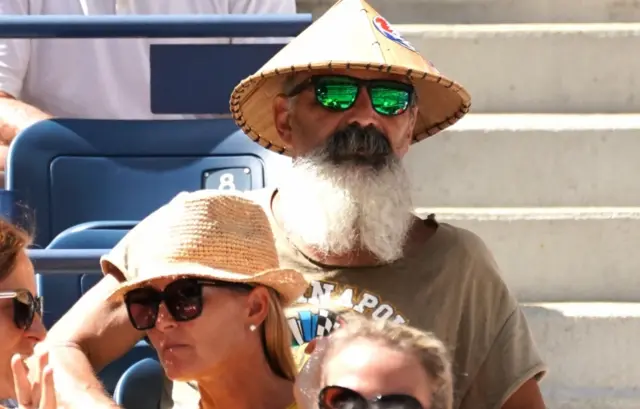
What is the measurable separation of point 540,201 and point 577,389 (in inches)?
28.1

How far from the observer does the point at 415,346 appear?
6.75 feet

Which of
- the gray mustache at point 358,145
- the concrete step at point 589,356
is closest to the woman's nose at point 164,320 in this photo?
the gray mustache at point 358,145

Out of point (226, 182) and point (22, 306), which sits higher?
point (226, 182)

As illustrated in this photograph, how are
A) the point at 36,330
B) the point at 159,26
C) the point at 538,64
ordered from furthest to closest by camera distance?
the point at 538,64 < the point at 159,26 < the point at 36,330

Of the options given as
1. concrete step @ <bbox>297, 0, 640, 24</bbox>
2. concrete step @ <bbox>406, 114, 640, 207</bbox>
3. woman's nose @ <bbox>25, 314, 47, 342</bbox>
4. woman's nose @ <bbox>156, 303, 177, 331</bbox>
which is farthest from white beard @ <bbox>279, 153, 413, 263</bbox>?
concrete step @ <bbox>297, 0, 640, 24</bbox>

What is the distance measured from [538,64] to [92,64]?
165 cm

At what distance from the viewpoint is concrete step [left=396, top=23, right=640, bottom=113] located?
467 centimetres

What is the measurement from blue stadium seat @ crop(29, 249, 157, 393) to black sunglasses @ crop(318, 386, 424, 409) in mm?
1125

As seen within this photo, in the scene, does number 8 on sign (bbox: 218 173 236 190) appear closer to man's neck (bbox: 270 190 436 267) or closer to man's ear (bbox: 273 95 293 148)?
man's ear (bbox: 273 95 293 148)

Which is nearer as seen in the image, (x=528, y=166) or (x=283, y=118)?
(x=283, y=118)

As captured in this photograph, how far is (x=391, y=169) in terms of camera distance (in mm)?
2982

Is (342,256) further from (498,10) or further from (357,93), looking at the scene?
(498,10)

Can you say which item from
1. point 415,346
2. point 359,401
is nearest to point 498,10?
point 415,346

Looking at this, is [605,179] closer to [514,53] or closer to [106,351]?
[514,53]
